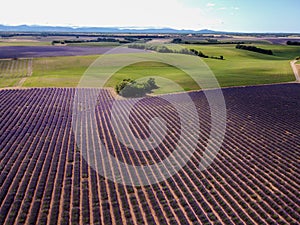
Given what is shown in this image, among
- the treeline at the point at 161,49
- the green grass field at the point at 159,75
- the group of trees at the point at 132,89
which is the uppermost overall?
the treeline at the point at 161,49

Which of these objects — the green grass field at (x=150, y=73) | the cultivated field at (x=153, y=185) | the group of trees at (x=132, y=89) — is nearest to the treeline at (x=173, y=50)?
the green grass field at (x=150, y=73)

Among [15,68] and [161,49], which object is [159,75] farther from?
[161,49]

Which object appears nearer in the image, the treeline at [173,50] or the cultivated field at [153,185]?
the cultivated field at [153,185]

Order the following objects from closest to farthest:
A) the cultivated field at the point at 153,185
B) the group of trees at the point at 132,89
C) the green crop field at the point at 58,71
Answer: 1. the cultivated field at the point at 153,185
2. the group of trees at the point at 132,89
3. the green crop field at the point at 58,71

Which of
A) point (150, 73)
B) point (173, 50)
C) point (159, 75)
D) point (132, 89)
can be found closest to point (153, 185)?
point (132, 89)

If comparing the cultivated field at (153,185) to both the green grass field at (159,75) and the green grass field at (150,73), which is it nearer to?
the green grass field at (159,75)

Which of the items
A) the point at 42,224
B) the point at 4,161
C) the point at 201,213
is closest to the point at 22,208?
the point at 42,224

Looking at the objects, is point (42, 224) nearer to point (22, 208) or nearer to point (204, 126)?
point (22, 208)

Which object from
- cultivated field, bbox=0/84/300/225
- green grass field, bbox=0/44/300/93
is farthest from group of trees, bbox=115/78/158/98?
cultivated field, bbox=0/84/300/225
